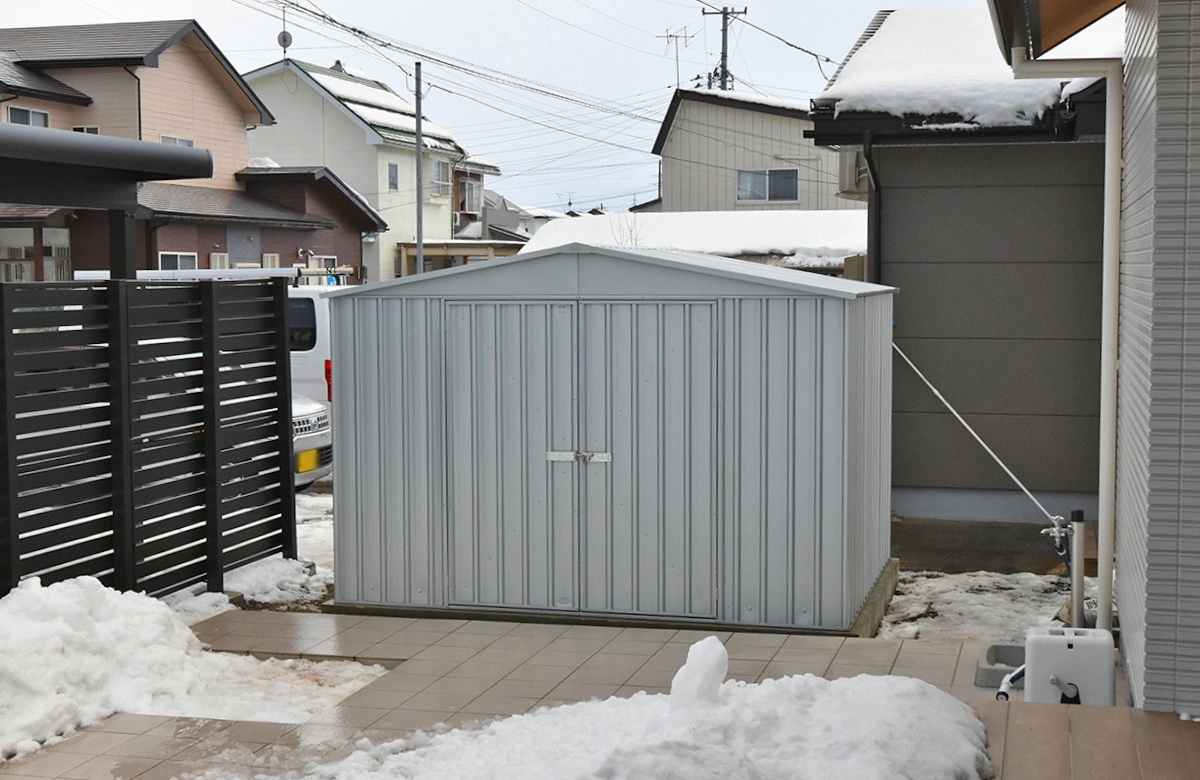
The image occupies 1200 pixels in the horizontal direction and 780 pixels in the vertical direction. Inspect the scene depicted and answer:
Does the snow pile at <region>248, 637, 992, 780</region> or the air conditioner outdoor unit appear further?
the air conditioner outdoor unit

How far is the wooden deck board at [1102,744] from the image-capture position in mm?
4207

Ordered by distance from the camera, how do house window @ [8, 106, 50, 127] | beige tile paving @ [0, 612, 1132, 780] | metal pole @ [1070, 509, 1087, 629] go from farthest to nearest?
house window @ [8, 106, 50, 127] → metal pole @ [1070, 509, 1087, 629] → beige tile paving @ [0, 612, 1132, 780]

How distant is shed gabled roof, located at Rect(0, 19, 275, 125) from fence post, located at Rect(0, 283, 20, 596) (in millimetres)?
22272

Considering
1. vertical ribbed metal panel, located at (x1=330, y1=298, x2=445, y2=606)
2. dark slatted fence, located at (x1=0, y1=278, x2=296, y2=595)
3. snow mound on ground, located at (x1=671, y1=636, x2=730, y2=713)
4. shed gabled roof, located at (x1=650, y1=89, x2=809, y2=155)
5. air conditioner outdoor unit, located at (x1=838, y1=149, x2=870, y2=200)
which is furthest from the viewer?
shed gabled roof, located at (x1=650, y1=89, x2=809, y2=155)

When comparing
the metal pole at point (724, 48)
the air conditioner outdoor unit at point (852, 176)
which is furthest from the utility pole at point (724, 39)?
the air conditioner outdoor unit at point (852, 176)

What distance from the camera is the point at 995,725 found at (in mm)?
4773

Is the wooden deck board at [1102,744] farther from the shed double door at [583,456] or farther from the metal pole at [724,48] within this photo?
the metal pole at [724,48]

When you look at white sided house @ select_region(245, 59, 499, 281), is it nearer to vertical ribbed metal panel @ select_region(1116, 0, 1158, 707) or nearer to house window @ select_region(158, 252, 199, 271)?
house window @ select_region(158, 252, 199, 271)

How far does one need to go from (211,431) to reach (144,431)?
1.88 feet

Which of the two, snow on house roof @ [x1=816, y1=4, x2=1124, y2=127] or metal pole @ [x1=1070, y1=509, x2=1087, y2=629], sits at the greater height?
snow on house roof @ [x1=816, y1=4, x2=1124, y2=127]

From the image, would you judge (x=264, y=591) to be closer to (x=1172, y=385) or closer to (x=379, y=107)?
(x=1172, y=385)

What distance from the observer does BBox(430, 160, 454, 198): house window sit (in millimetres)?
41062

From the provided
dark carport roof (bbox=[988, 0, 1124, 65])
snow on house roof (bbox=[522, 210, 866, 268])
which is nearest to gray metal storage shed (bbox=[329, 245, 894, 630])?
dark carport roof (bbox=[988, 0, 1124, 65])

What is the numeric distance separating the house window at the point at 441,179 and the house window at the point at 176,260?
14.4 meters
